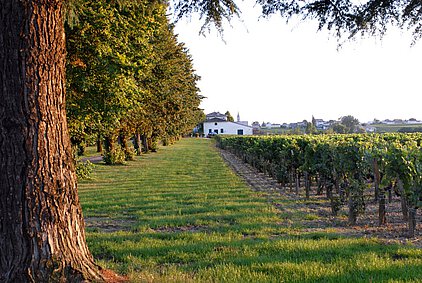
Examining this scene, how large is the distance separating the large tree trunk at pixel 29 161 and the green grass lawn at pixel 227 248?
1064 millimetres

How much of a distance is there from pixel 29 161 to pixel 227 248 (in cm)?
344

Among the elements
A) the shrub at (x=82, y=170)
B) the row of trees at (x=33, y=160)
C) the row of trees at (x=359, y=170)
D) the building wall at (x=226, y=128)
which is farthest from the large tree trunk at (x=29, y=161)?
the building wall at (x=226, y=128)

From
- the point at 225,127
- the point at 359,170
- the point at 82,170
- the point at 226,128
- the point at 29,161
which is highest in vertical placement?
the point at 225,127

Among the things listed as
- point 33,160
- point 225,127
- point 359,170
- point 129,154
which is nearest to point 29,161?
point 33,160

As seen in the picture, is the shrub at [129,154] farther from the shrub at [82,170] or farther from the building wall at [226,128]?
the building wall at [226,128]

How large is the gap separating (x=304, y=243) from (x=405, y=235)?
8.33 feet

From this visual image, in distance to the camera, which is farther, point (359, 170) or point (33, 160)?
point (359, 170)

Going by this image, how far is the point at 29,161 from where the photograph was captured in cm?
386

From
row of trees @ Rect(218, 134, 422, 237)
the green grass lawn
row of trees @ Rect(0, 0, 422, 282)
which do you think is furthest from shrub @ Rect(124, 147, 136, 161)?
row of trees @ Rect(0, 0, 422, 282)

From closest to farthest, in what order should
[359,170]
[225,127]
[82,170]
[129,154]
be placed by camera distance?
[359,170] < [82,170] < [129,154] < [225,127]

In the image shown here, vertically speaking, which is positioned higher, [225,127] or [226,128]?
[225,127]

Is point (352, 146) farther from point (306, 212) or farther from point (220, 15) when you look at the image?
point (220, 15)

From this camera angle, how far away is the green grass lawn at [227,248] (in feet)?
15.5

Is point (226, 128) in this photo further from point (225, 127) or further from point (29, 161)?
point (29, 161)
